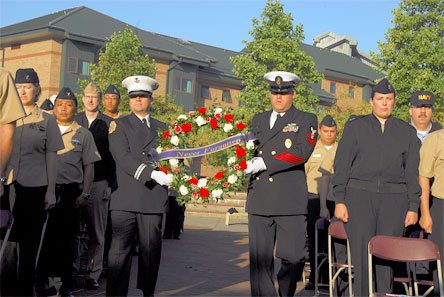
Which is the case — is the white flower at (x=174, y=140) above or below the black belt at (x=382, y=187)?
above

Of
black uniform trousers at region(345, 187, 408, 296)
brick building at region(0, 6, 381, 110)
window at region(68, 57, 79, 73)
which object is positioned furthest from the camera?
window at region(68, 57, 79, 73)

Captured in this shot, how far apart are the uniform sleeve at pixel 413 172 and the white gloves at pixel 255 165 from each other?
4.54ft

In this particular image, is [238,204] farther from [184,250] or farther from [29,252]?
[29,252]

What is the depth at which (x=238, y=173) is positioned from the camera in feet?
21.6

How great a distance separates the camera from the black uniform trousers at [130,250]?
678 centimetres

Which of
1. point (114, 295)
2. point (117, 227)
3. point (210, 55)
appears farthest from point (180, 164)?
point (210, 55)

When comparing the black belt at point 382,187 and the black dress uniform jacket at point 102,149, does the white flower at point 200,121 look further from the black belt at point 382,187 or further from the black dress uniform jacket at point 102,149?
the black dress uniform jacket at point 102,149

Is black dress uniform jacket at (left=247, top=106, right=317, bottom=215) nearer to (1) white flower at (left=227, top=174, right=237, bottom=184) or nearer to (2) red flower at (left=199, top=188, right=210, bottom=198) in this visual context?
(1) white flower at (left=227, top=174, right=237, bottom=184)

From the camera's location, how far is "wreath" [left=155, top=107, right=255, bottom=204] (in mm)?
6641

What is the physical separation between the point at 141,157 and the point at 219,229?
1283 cm

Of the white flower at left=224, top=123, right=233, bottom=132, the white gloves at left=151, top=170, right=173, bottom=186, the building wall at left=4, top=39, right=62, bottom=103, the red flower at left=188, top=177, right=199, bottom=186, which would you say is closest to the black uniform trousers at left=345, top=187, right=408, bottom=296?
the white flower at left=224, top=123, right=233, bottom=132

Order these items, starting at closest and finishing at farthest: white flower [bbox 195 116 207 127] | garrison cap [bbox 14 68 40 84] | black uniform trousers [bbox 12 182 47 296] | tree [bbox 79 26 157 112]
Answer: black uniform trousers [bbox 12 182 47 296]
garrison cap [bbox 14 68 40 84]
white flower [bbox 195 116 207 127]
tree [bbox 79 26 157 112]

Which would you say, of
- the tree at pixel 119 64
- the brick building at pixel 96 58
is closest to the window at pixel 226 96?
the brick building at pixel 96 58

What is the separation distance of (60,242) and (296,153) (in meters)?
2.93
